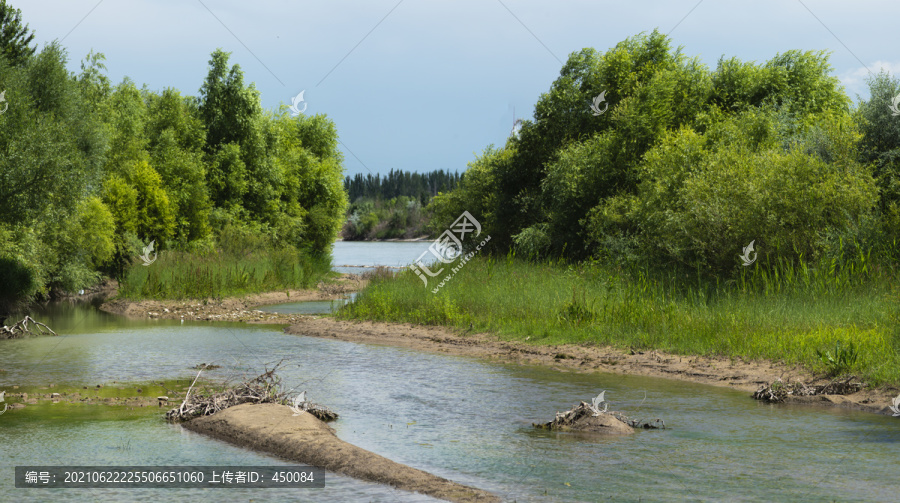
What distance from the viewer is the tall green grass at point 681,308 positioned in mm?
16656

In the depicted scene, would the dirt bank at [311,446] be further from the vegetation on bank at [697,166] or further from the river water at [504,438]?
the vegetation on bank at [697,166]

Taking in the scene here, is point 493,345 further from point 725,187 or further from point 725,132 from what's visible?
point 725,132

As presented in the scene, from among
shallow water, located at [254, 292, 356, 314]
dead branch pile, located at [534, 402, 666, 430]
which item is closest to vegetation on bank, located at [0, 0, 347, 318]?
shallow water, located at [254, 292, 356, 314]

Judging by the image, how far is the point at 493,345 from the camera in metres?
21.6

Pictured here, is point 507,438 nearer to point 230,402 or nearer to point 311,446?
point 311,446

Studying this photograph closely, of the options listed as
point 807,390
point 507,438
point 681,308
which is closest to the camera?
point 507,438

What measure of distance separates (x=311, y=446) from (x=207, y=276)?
28968 millimetres

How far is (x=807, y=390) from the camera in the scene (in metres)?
14.3

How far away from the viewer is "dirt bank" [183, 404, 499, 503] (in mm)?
8820

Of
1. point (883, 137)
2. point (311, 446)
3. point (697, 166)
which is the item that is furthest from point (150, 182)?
point (311, 446)

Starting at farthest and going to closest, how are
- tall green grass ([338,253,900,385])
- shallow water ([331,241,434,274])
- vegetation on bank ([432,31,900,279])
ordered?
shallow water ([331,241,434,274]), vegetation on bank ([432,31,900,279]), tall green grass ([338,253,900,385])

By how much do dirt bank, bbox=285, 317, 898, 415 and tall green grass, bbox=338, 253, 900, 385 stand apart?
44 centimetres

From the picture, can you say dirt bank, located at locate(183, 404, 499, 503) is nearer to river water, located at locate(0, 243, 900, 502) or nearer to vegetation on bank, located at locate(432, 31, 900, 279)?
river water, located at locate(0, 243, 900, 502)

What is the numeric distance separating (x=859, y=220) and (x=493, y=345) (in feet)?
34.9
